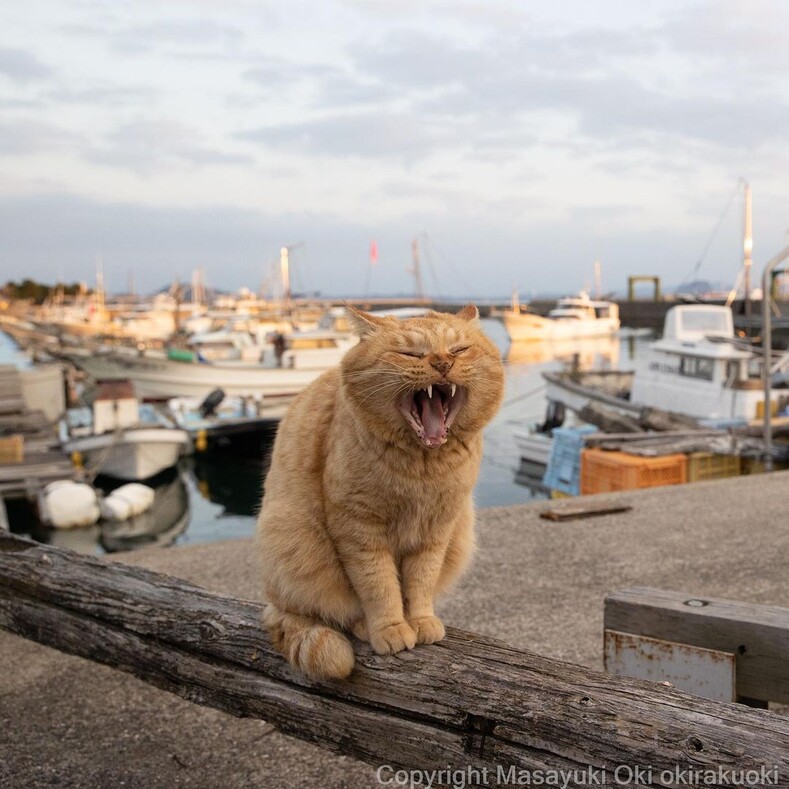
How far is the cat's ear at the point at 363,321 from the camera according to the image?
7.02 feet

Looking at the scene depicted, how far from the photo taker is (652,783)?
1.66m

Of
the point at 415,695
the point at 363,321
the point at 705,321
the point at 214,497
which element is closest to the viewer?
the point at 415,695

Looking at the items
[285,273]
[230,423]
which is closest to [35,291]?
[285,273]

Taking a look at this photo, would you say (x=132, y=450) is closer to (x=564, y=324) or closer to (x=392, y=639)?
(x=392, y=639)

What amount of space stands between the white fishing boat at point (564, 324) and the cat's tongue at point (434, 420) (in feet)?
131

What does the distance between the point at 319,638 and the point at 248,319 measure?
30286 mm

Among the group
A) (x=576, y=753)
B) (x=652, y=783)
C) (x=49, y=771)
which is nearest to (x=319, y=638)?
(x=576, y=753)

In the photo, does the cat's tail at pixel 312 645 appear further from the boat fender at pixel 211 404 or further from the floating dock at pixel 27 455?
the boat fender at pixel 211 404

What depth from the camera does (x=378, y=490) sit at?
212cm

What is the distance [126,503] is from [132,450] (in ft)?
8.09

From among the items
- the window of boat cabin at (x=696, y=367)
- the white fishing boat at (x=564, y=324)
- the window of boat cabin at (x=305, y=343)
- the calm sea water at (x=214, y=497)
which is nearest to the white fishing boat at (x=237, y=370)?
the window of boat cabin at (x=305, y=343)

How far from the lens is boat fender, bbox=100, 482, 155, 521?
12305 millimetres

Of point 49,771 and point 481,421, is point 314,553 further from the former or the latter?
point 49,771

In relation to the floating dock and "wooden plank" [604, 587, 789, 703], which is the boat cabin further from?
"wooden plank" [604, 587, 789, 703]
